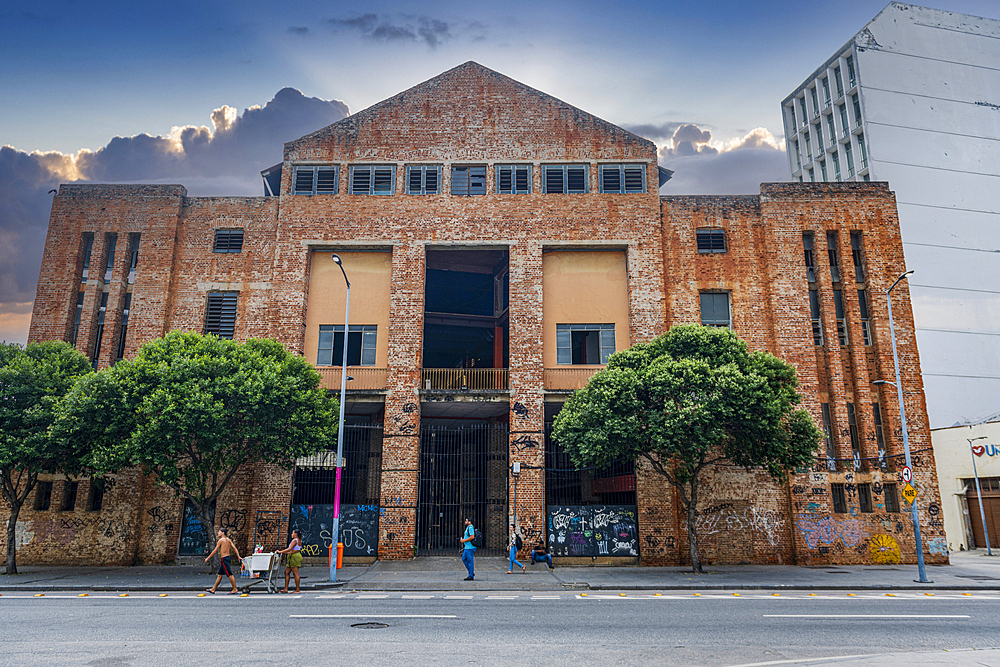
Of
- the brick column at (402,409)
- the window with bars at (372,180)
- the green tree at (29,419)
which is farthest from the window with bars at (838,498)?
the green tree at (29,419)

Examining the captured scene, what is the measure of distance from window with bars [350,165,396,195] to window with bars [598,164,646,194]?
9.19 metres

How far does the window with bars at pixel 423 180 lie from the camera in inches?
1126

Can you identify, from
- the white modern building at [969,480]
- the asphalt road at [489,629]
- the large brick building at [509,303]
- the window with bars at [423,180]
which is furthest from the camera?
the white modern building at [969,480]

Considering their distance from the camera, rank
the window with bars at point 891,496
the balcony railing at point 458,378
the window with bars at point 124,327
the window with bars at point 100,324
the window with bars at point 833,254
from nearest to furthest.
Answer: the window with bars at point 891,496
the window with bars at point 100,324
the window with bars at point 124,327
the balcony railing at point 458,378
the window with bars at point 833,254

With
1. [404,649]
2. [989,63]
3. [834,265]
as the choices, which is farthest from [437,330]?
[989,63]

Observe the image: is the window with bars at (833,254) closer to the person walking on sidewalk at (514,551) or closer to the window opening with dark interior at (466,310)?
the window opening with dark interior at (466,310)

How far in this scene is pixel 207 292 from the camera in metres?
27.9

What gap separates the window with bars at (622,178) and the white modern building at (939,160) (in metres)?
29.1

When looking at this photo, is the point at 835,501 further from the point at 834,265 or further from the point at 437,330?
the point at 437,330

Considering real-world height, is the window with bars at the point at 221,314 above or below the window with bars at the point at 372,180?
below

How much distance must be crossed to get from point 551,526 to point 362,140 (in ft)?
60.1

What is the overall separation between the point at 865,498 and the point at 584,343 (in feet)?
41.3

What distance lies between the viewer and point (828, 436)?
1040 inches

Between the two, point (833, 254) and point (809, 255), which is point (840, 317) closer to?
point (833, 254)
